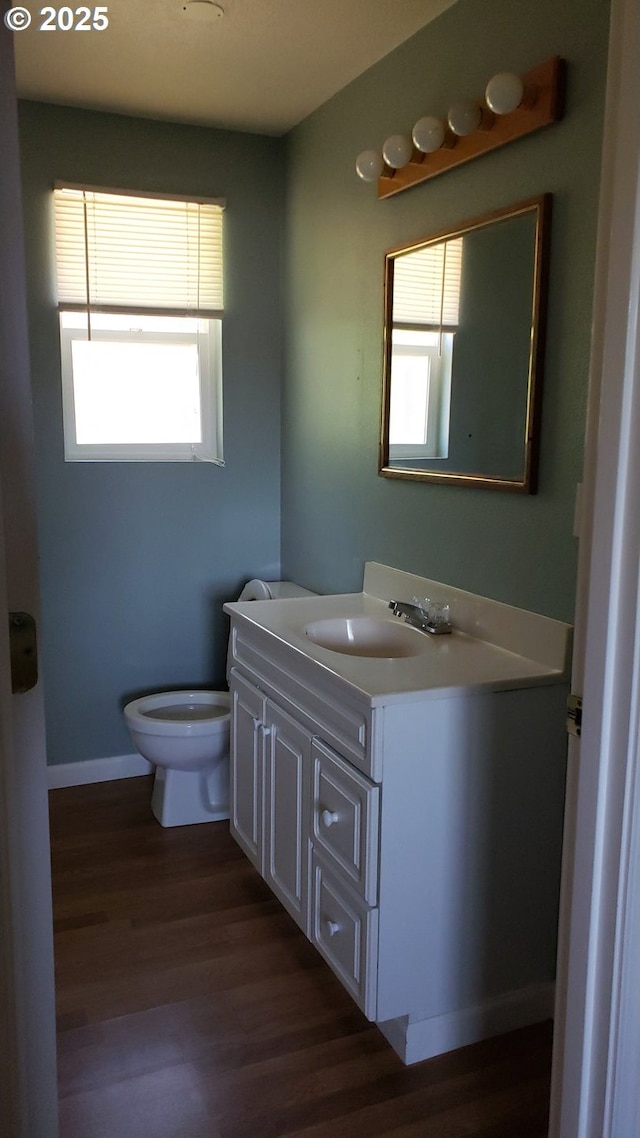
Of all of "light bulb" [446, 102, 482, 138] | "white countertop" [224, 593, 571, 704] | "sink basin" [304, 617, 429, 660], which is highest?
"light bulb" [446, 102, 482, 138]

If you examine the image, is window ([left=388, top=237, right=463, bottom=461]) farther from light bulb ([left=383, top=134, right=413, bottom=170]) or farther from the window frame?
the window frame

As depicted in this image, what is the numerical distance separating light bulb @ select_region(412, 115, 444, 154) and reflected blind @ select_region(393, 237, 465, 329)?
0.23m

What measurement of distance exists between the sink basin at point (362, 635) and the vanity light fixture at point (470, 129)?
1.22m

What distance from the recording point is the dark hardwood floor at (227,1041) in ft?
5.87

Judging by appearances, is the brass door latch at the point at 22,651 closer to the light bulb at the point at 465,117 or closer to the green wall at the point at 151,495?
the light bulb at the point at 465,117

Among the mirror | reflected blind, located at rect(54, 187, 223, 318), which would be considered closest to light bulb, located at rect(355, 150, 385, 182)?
the mirror

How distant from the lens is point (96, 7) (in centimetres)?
230

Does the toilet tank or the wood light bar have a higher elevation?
the wood light bar

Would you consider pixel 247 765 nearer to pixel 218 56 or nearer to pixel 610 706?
pixel 610 706

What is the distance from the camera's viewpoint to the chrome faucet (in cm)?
233

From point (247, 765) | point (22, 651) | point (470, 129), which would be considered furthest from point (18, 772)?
point (470, 129)

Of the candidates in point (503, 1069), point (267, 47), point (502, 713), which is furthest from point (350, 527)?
point (503, 1069)

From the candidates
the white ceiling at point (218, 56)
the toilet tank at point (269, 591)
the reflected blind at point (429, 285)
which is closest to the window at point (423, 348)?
the reflected blind at point (429, 285)

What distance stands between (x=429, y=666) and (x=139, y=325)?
1928 mm
